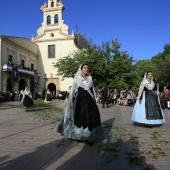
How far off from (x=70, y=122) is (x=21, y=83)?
33.4 metres

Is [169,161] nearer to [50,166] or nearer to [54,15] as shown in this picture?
[50,166]

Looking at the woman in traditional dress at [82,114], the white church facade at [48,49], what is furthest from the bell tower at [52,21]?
the woman in traditional dress at [82,114]

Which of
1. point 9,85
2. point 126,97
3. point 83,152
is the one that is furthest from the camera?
point 9,85

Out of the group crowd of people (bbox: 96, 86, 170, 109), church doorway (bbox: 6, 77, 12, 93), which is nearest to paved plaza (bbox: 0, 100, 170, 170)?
crowd of people (bbox: 96, 86, 170, 109)

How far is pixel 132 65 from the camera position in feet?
100.0

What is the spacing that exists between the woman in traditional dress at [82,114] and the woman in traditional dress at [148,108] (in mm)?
2657

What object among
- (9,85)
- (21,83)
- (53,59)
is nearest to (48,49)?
(53,59)

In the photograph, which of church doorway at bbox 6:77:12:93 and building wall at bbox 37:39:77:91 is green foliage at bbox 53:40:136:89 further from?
building wall at bbox 37:39:77:91

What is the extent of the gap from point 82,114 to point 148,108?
10.4ft

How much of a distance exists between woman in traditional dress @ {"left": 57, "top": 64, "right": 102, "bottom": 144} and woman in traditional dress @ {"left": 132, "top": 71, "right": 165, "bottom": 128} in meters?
2.66

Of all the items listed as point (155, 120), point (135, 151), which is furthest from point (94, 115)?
point (155, 120)

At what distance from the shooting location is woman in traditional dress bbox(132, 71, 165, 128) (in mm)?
8094

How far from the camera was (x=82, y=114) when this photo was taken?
5773mm

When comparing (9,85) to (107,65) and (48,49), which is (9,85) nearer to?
(48,49)
